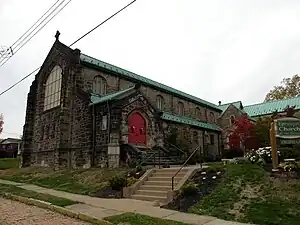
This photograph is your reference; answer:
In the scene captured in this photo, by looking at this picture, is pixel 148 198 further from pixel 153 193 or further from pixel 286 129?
pixel 286 129

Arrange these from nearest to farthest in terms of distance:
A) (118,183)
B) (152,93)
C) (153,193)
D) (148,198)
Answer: (148,198) < (153,193) < (118,183) < (152,93)

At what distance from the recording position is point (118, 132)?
2062 cm

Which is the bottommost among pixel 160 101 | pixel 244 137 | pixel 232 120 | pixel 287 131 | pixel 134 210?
pixel 134 210

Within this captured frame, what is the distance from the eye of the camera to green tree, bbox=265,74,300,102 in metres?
51.6

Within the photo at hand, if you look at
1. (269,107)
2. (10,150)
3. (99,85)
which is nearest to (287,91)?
(269,107)

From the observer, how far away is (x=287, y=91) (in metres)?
53.6

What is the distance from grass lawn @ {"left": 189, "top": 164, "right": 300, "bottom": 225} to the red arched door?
11852mm

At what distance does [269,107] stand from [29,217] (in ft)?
166

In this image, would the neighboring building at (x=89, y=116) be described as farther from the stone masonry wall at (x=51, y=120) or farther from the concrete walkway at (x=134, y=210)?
the concrete walkway at (x=134, y=210)

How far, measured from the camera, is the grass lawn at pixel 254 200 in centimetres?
815

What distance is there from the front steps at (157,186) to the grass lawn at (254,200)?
2172 mm

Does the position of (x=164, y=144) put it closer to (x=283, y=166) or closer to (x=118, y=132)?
(x=118, y=132)

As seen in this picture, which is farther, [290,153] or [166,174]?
[166,174]

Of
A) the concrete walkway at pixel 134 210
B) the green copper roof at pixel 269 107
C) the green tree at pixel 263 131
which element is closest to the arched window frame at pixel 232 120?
the green copper roof at pixel 269 107
